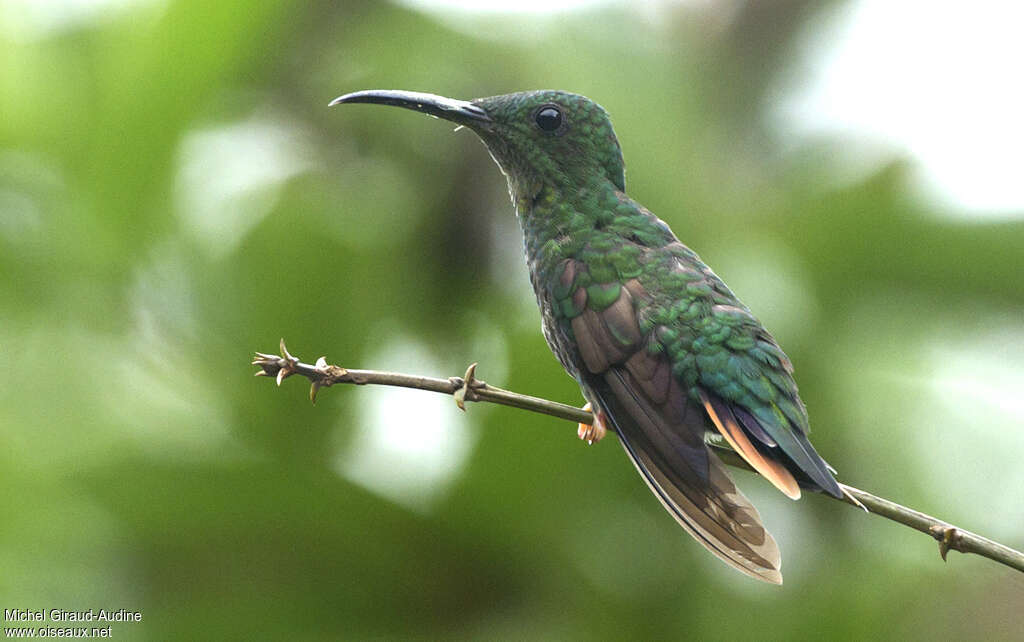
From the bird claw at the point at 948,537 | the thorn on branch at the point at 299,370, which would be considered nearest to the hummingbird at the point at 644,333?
the bird claw at the point at 948,537

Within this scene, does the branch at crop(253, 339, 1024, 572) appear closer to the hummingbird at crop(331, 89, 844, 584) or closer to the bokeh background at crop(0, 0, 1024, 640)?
the hummingbird at crop(331, 89, 844, 584)

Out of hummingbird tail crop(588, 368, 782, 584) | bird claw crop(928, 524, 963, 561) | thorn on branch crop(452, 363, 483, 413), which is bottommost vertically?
bird claw crop(928, 524, 963, 561)

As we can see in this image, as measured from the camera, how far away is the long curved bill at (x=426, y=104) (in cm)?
142

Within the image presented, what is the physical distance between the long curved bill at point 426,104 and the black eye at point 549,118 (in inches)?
4.1

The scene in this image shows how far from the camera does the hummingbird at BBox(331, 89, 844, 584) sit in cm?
124

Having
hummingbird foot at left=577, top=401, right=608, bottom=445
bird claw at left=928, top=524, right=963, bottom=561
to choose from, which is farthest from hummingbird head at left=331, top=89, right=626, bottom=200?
bird claw at left=928, top=524, right=963, bottom=561

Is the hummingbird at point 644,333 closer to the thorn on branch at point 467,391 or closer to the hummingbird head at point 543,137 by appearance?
the hummingbird head at point 543,137

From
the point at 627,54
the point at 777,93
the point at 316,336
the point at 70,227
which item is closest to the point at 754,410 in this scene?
the point at 316,336

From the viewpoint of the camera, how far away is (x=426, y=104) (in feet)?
4.77

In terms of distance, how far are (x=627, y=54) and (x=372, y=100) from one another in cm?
251

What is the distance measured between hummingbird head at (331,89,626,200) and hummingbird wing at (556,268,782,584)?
21cm

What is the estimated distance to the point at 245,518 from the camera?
2.40 metres

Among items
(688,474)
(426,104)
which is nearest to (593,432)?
(688,474)

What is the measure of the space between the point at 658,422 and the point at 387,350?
1461mm
